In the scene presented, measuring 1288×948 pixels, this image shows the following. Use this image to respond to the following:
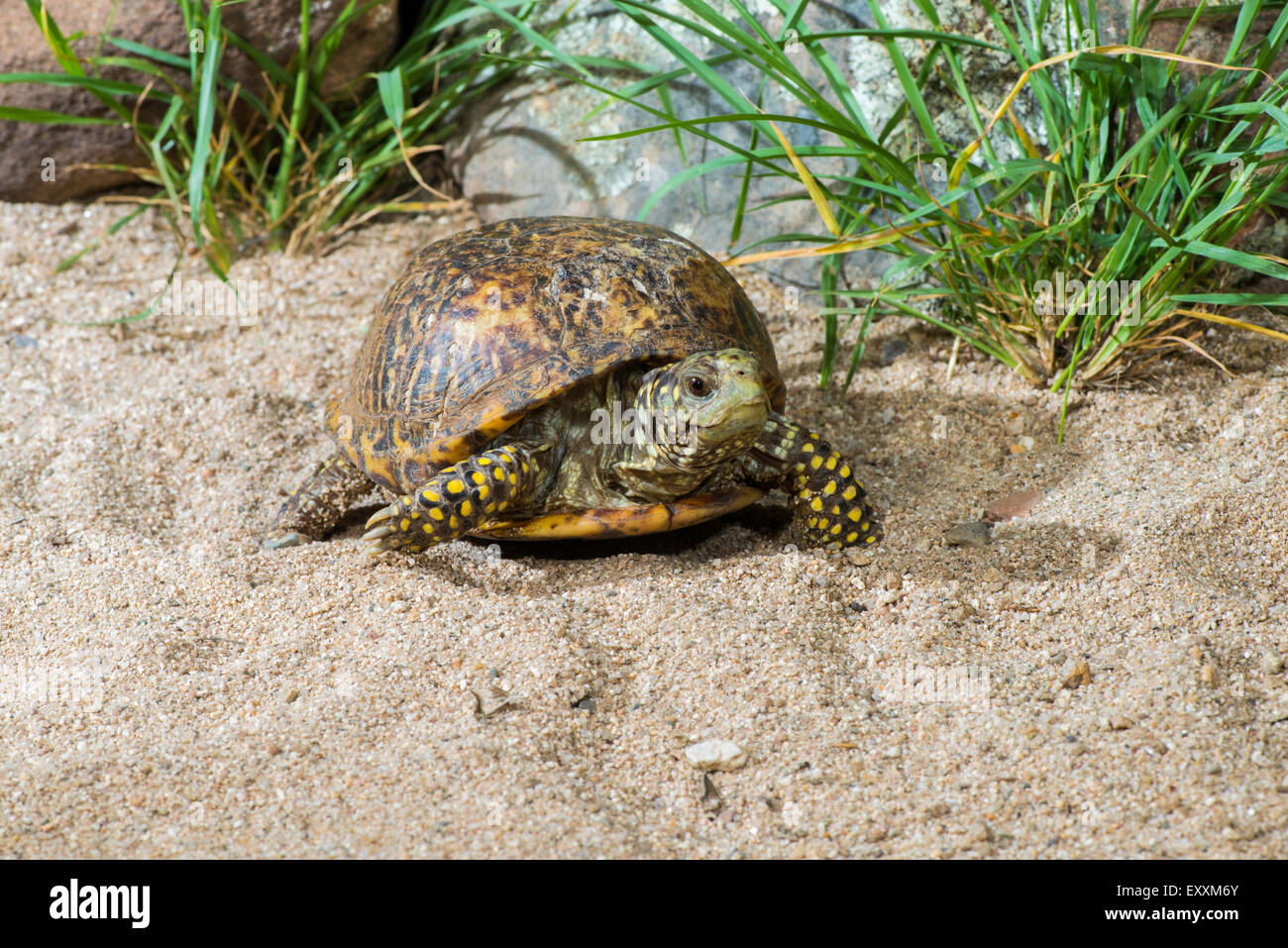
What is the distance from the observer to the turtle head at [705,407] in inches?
96.3

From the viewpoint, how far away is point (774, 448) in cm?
286

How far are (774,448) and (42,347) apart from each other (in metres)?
3.05

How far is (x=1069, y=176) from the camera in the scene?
3027 millimetres

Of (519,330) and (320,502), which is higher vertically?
(519,330)

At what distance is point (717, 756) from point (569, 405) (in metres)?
1.16

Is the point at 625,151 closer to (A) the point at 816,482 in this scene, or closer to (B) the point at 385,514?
(A) the point at 816,482

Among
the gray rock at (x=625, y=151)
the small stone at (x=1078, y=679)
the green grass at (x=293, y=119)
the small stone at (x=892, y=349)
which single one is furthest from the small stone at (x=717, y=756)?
the green grass at (x=293, y=119)

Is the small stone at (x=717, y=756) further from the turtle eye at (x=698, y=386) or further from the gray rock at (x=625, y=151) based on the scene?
the gray rock at (x=625, y=151)

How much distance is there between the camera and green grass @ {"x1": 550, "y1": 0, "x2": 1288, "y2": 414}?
285 cm

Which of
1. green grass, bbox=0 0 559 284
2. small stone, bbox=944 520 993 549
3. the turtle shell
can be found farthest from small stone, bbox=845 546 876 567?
green grass, bbox=0 0 559 284

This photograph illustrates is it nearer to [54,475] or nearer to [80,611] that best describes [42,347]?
[54,475]

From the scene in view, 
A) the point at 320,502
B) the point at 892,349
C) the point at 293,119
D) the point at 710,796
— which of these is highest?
the point at 293,119

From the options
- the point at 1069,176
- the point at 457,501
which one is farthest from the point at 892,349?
the point at 457,501

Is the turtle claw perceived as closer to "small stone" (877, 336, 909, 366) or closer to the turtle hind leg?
the turtle hind leg
